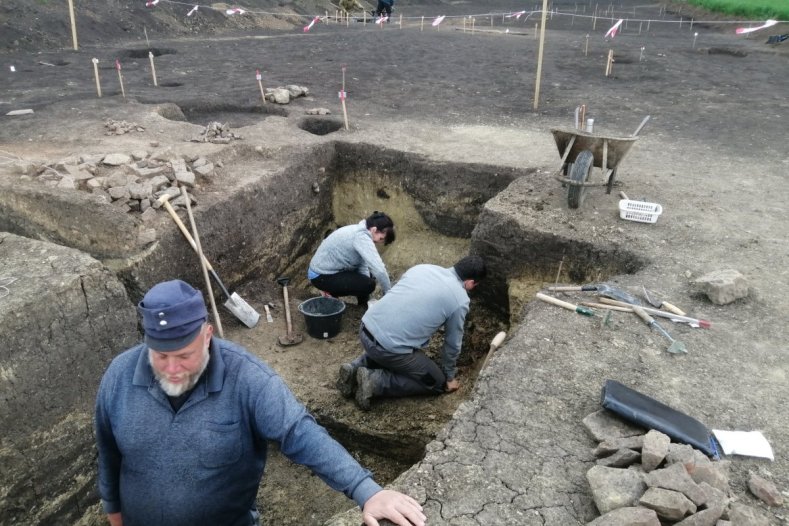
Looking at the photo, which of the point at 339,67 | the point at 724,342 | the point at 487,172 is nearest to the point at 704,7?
the point at 339,67

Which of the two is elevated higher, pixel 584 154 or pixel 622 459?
pixel 584 154

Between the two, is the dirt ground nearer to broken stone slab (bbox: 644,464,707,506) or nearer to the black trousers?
the black trousers

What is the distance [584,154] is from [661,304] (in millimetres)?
2100

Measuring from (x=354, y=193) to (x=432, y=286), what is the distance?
164 inches

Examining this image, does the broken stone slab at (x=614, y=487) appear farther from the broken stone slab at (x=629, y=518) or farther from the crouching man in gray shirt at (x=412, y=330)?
the crouching man in gray shirt at (x=412, y=330)

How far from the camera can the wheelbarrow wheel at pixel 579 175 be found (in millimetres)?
5656

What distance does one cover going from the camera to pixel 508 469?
2.77m

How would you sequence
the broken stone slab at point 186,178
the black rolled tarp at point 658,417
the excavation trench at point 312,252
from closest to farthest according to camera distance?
the black rolled tarp at point 658,417 → the excavation trench at point 312,252 → the broken stone slab at point 186,178

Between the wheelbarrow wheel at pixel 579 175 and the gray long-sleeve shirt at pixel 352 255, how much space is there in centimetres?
212

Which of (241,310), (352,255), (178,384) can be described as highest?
(178,384)

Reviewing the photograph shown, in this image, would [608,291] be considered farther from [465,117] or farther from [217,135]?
[465,117]

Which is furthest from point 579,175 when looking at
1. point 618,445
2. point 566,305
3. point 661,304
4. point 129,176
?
point 129,176

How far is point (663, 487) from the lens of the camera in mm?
2355

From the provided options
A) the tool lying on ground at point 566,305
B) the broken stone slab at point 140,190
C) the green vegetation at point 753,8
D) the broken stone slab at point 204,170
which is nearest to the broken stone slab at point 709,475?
the tool lying on ground at point 566,305
